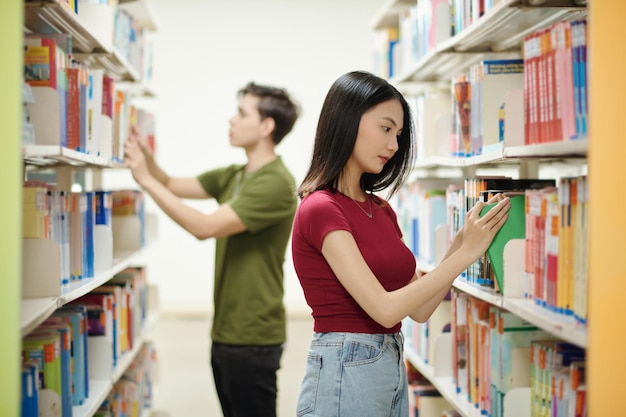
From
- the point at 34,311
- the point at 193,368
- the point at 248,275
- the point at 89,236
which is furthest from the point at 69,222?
the point at 193,368

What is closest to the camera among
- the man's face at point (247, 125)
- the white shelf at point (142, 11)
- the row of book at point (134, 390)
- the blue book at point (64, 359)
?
the blue book at point (64, 359)

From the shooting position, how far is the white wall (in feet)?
19.5

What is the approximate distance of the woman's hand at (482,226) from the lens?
1.79 m

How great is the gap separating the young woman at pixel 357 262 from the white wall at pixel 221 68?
410cm

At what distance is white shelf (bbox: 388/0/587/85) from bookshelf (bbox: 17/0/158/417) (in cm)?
120

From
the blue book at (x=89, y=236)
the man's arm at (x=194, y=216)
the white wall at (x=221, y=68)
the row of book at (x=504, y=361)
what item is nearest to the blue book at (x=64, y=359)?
the blue book at (x=89, y=236)

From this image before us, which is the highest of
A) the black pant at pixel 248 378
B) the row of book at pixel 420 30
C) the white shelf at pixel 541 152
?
the row of book at pixel 420 30

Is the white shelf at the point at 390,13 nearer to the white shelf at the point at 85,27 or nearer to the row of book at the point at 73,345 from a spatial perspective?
the white shelf at the point at 85,27

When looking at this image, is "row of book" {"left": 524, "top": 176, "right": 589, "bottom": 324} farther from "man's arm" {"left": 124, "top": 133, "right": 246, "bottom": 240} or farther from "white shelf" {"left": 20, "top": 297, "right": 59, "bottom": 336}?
"man's arm" {"left": 124, "top": 133, "right": 246, "bottom": 240}

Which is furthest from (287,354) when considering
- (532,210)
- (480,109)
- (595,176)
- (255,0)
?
(595,176)

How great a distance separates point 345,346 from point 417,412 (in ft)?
4.36

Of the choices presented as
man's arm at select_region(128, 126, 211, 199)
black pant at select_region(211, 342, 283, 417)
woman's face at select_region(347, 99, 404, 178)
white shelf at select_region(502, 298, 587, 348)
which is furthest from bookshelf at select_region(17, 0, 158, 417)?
white shelf at select_region(502, 298, 587, 348)

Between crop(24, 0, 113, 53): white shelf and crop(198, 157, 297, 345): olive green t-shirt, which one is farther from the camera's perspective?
crop(198, 157, 297, 345): olive green t-shirt

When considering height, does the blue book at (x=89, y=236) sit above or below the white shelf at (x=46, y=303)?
above
